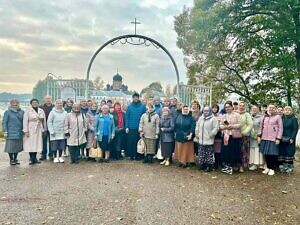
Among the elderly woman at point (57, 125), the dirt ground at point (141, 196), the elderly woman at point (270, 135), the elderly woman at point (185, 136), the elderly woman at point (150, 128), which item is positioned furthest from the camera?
the elderly woman at point (150, 128)

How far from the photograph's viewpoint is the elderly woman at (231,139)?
8398 millimetres

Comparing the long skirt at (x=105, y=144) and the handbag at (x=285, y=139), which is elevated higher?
the handbag at (x=285, y=139)

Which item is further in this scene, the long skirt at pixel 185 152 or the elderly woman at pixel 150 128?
the elderly woman at pixel 150 128

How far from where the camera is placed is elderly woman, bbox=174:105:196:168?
351 inches

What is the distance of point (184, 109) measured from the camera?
8969mm

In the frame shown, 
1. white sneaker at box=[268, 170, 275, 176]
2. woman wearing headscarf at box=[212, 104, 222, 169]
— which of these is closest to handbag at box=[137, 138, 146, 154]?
woman wearing headscarf at box=[212, 104, 222, 169]

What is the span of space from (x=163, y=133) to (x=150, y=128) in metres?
0.38

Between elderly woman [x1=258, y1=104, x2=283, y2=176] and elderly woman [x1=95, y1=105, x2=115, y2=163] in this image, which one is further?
elderly woman [x1=95, y1=105, x2=115, y2=163]

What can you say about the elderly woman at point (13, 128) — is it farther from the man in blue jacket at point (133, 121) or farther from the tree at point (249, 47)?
the tree at point (249, 47)

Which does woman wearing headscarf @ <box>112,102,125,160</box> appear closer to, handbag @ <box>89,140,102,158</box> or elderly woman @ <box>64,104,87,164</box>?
handbag @ <box>89,140,102,158</box>

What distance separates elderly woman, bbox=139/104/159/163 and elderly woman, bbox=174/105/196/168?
0.65 meters

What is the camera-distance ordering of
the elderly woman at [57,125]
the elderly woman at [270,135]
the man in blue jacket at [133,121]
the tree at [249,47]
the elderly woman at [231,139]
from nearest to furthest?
the elderly woman at [270,135] → the elderly woman at [231,139] → the elderly woman at [57,125] → the man in blue jacket at [133,121] → the tree at [249,47]

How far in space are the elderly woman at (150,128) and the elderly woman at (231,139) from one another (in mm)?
1826

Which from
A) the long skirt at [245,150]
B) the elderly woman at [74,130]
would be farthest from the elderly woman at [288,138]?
the elderly woman at [74,130]
